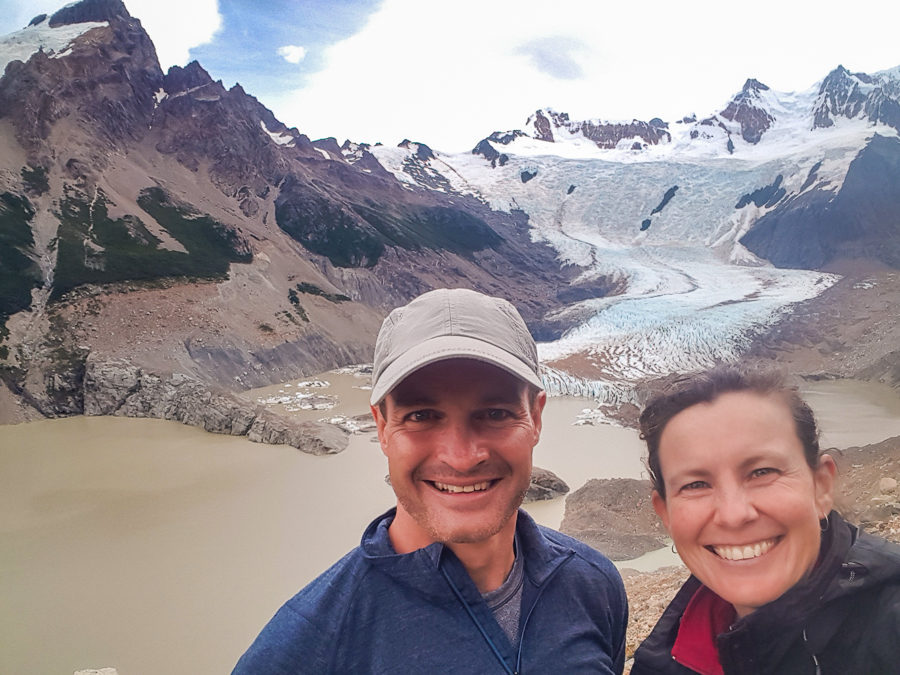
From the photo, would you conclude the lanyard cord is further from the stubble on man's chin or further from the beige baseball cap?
the beige baseball cap

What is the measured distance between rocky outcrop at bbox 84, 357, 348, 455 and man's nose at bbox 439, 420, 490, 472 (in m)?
15.3

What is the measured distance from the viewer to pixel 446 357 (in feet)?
5.44

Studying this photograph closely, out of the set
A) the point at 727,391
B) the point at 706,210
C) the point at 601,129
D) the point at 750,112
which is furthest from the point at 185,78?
the point at 750,112

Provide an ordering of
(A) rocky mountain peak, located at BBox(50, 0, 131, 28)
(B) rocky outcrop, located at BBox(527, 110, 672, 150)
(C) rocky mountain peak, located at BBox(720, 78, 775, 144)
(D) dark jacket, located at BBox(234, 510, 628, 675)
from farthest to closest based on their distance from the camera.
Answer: (B) rocky outcrop, located at BBox(527, 110, 672, 150), (C) rocky mountain peak, located at BBox(720, 78, 775, 144), (A) rocky mountain peak, located at BBox(50, 0, 131, 28), (D) dark jacket, located at BBox(234, 510, 628, 675)

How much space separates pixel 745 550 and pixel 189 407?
20.0 metres

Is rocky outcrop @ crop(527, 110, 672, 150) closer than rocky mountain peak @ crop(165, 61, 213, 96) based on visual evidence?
No

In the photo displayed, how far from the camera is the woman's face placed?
171 cm

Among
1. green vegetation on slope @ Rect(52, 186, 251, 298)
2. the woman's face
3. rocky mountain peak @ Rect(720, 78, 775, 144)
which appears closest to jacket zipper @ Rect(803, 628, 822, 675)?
the woman's face

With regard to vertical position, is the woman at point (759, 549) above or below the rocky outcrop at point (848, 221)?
below

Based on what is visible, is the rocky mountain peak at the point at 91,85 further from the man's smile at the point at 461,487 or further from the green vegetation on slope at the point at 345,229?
the man's smile at the point at 461,487

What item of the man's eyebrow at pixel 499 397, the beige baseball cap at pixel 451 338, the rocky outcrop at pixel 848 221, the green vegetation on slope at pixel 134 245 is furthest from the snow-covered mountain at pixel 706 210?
the man's eyebrow at pixel 499 397

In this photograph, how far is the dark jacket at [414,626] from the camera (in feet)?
4.85

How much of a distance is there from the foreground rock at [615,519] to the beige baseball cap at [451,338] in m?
8.45

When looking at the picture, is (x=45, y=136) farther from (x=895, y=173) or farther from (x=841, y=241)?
(x=895, y=173)
